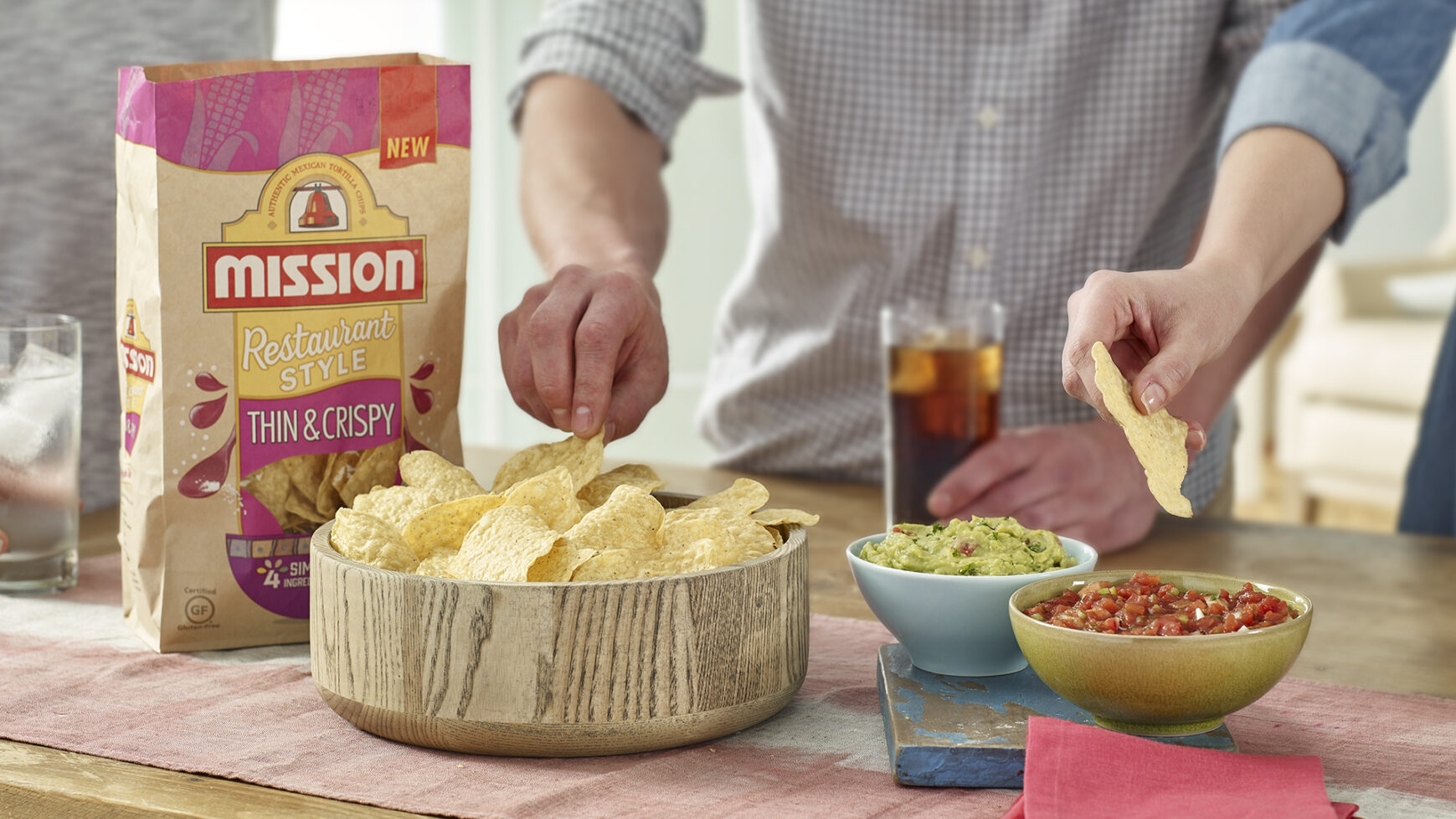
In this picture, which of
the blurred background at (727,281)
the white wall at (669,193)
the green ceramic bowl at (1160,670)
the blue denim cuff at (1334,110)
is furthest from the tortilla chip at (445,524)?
the white wall at (669,193)

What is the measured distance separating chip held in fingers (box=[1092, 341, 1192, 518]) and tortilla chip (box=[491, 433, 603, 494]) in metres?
0.38

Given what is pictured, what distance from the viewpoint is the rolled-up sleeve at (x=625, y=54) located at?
1.73 m

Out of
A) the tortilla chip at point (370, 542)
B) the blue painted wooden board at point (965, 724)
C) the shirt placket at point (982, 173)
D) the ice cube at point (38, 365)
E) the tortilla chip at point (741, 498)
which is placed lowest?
the blue painted wooden board at point (965, 724)

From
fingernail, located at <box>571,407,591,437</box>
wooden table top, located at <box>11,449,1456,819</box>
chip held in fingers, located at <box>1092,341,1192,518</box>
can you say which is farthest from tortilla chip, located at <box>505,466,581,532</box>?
chip held in fingers, located at <box>1092,341,1192,518</box>

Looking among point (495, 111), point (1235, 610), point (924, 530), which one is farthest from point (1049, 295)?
point (495, 111)

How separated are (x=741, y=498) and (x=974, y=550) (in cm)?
17

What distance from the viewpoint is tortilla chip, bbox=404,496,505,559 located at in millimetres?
913

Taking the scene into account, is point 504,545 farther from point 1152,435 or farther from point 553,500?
point 1152,435

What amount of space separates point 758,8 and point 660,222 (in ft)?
1.00

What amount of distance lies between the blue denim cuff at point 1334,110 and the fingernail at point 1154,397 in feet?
1.85

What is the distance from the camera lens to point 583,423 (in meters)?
1.08

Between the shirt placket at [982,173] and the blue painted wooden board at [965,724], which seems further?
the shirt placket at [982,173]

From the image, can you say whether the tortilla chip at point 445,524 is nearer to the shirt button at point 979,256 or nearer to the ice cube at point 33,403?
the ice cube at point 33,403

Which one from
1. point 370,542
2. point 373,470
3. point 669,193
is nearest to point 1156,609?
point 370,542
